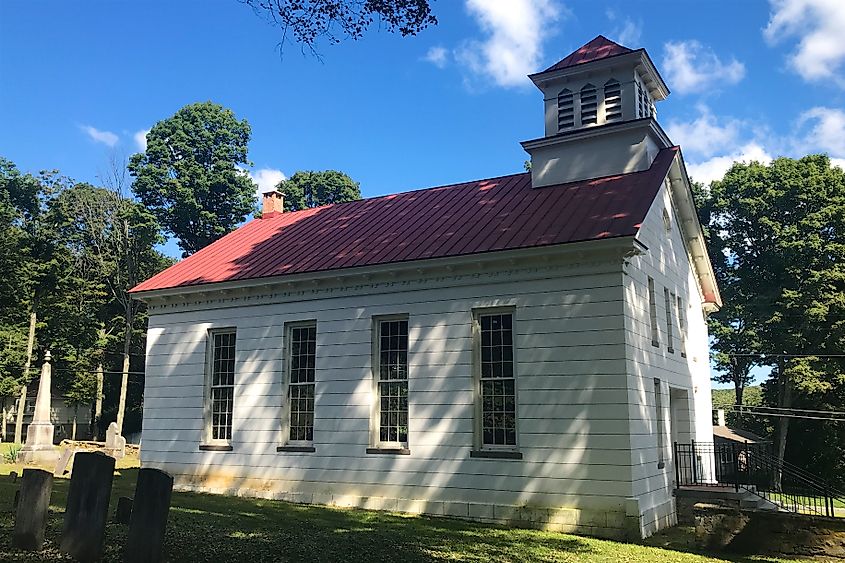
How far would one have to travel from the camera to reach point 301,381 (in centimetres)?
1811

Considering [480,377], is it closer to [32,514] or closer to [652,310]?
[652,310]

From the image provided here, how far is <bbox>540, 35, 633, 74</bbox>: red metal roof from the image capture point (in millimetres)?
19328

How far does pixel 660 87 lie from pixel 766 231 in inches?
871

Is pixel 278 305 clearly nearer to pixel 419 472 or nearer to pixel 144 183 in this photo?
pixel 419 472

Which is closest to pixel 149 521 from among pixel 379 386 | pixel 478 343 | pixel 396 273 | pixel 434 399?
pixel 434 399

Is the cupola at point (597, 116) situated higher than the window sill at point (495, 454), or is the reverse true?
the cupola at point (597, 116)

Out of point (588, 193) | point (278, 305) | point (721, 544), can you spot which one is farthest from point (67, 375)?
point (721, 544)

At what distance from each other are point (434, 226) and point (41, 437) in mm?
18322

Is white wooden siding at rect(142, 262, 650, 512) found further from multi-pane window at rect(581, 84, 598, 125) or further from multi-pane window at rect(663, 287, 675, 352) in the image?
multi-pane window at rect(581, 84, 598, 125)

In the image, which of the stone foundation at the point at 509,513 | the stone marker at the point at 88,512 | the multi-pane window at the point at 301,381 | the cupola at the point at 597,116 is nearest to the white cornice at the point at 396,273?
the multi-pane window at the point at 301,381

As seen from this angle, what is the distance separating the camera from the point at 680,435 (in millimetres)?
18703

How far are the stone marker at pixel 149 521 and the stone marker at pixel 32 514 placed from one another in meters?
1.64

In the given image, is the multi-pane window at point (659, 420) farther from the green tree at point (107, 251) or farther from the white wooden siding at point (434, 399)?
the green tree at point (107, 251)

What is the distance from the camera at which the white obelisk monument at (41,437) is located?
26172 millimetres
